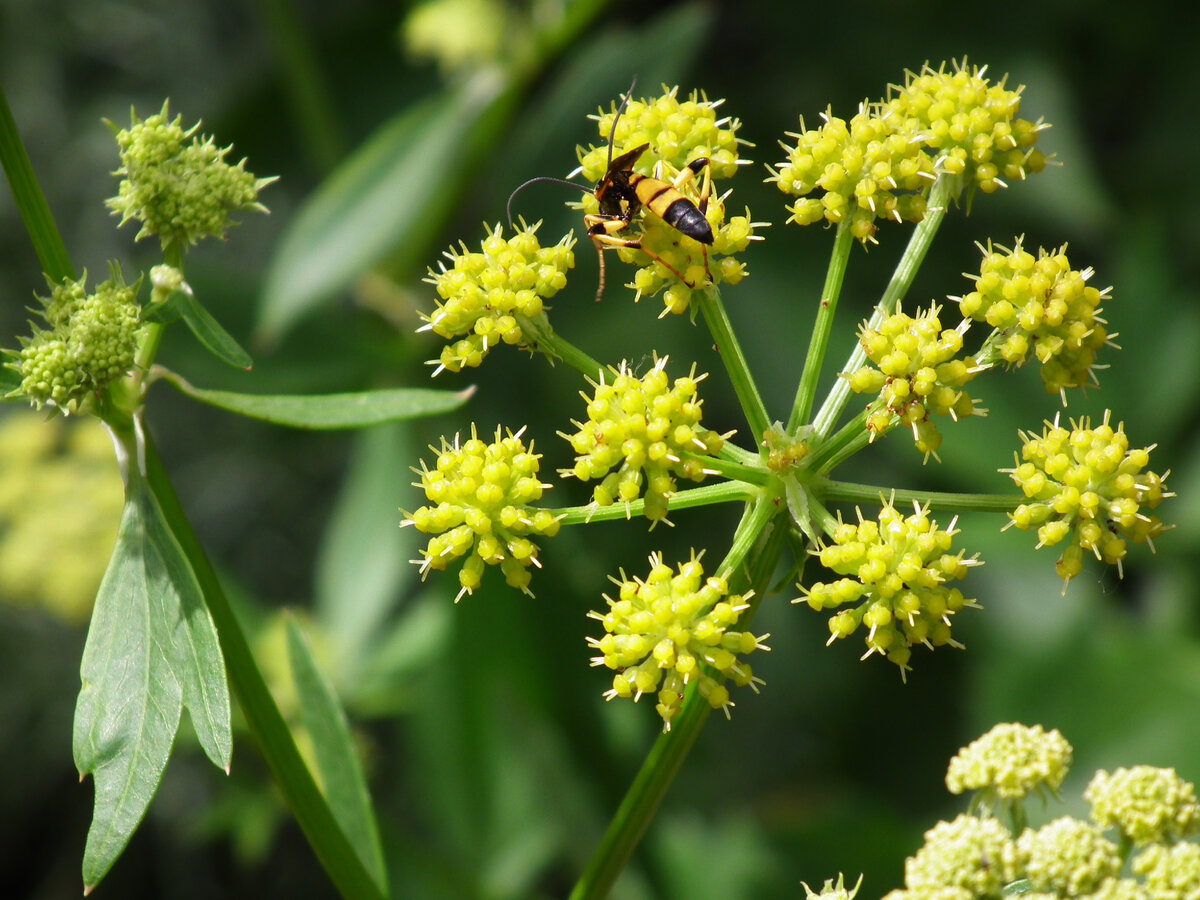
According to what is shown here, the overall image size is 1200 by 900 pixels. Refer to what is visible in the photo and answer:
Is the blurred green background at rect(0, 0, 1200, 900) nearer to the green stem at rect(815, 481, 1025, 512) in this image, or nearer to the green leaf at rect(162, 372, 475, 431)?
the green leaf at rect(162, 372, 475, 431)

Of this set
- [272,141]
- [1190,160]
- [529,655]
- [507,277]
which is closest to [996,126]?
[507,277]

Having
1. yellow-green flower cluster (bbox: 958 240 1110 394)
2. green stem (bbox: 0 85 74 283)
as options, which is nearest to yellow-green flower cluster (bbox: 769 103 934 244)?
yellow-green flower cluster (bbox: 958 240 1110 394)

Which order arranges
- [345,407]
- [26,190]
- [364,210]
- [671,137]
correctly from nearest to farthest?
[26,190], [345,407], [671,137], [364,210]

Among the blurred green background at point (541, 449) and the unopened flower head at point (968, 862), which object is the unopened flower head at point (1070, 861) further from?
the blurred green background at point (541, 449)

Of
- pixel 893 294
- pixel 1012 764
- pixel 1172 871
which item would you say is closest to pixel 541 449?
pixel 893 294

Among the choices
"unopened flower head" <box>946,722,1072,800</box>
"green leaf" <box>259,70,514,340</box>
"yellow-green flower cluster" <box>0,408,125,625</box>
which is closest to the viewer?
"unopened flower head" <box>946,722,1072,800</box>

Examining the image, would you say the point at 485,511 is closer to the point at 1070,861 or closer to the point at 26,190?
the point at 26,190
